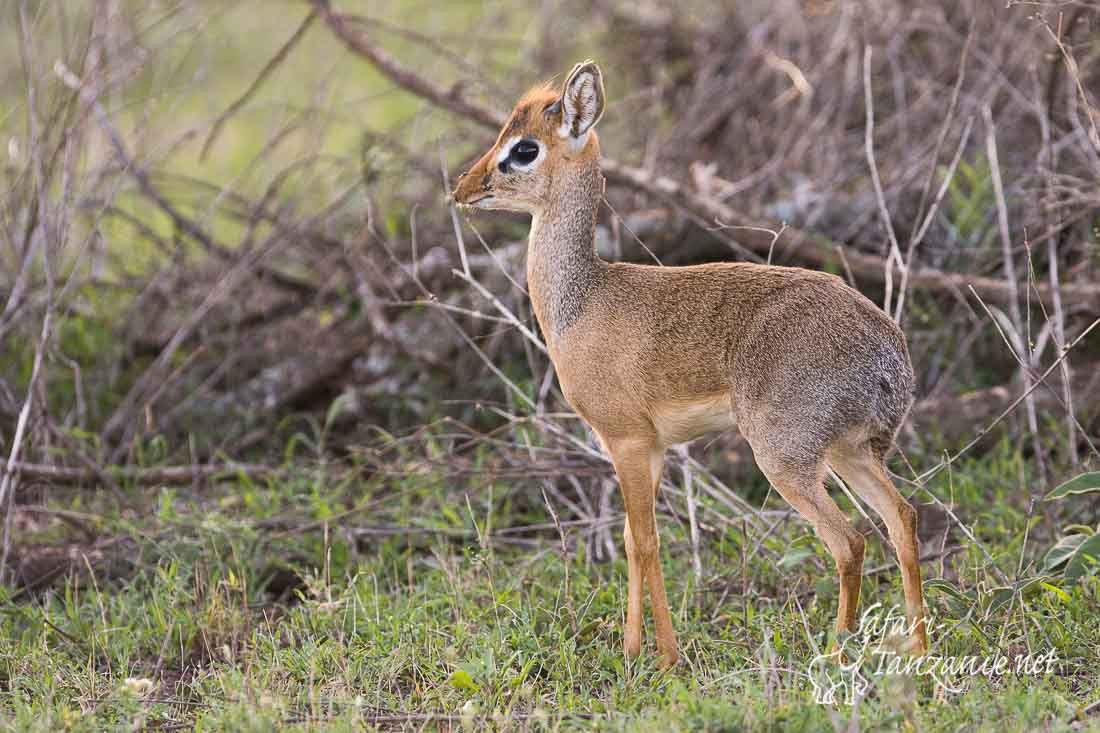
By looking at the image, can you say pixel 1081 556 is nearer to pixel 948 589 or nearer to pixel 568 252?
pixel 948 589

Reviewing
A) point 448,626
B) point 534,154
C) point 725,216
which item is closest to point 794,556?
point 448,626

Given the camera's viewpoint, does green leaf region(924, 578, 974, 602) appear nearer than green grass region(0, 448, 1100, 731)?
No

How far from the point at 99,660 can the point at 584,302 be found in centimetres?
203

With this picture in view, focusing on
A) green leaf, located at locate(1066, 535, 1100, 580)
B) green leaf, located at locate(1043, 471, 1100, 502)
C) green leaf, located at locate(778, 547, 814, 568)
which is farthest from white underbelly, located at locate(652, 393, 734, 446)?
green leaf, located at locate(1066, 535, 1100, 580)

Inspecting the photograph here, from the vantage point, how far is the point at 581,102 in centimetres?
416

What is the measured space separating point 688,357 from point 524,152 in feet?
2.77

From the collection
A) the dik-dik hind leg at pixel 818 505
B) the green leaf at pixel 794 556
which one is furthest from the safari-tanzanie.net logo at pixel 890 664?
the green leaf at pixel 794 556

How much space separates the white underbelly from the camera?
13.2 ft

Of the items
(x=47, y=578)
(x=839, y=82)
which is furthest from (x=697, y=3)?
(x=47, y=578)

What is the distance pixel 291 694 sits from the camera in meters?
3.89

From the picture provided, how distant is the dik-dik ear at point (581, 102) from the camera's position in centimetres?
407

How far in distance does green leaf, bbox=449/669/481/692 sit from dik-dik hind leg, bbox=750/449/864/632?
3.46 ft

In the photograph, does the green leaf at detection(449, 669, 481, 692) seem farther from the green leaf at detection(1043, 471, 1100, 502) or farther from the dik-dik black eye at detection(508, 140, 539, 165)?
the green leaf at detection(1043, 471, 1100, 502)

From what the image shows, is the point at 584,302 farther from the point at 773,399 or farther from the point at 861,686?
the point at 861,686
